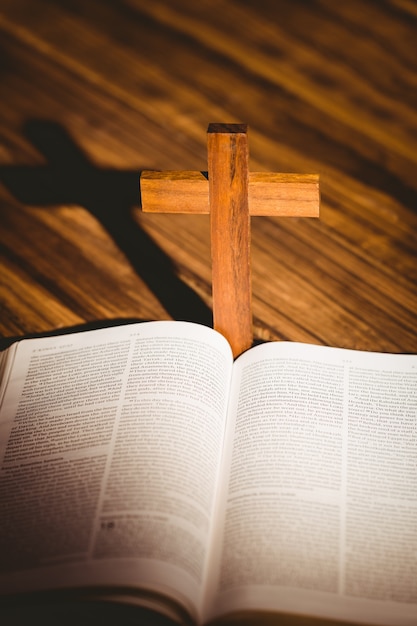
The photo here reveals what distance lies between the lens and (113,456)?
0.82m

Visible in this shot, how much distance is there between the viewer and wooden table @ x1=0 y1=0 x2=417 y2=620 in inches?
43.7

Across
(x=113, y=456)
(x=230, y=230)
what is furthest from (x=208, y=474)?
(x=230, y=230)

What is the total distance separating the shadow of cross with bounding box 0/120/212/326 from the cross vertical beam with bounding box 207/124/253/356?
127 millimetres

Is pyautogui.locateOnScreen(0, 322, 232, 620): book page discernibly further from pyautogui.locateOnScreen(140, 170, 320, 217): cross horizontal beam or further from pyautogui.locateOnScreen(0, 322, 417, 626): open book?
pyautogui.locateOnScreen(140, 170, 320, 217): cross horizontal beam

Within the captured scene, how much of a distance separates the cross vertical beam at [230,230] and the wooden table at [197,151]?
10 centimetres

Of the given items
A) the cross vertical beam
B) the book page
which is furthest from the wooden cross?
the book page

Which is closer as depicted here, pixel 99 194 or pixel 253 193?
pixel 253 193

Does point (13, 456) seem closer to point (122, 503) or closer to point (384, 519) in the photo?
point (122, 503)

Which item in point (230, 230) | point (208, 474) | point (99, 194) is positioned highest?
point (99, 194)

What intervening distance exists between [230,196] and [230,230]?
0.15ft

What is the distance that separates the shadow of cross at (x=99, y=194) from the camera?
3.71ft

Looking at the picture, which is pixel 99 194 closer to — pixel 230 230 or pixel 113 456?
pixel 230 230

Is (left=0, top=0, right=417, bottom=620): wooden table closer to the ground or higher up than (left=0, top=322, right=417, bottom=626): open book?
higher up

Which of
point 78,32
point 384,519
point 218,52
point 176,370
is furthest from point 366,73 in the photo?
point 384,519
